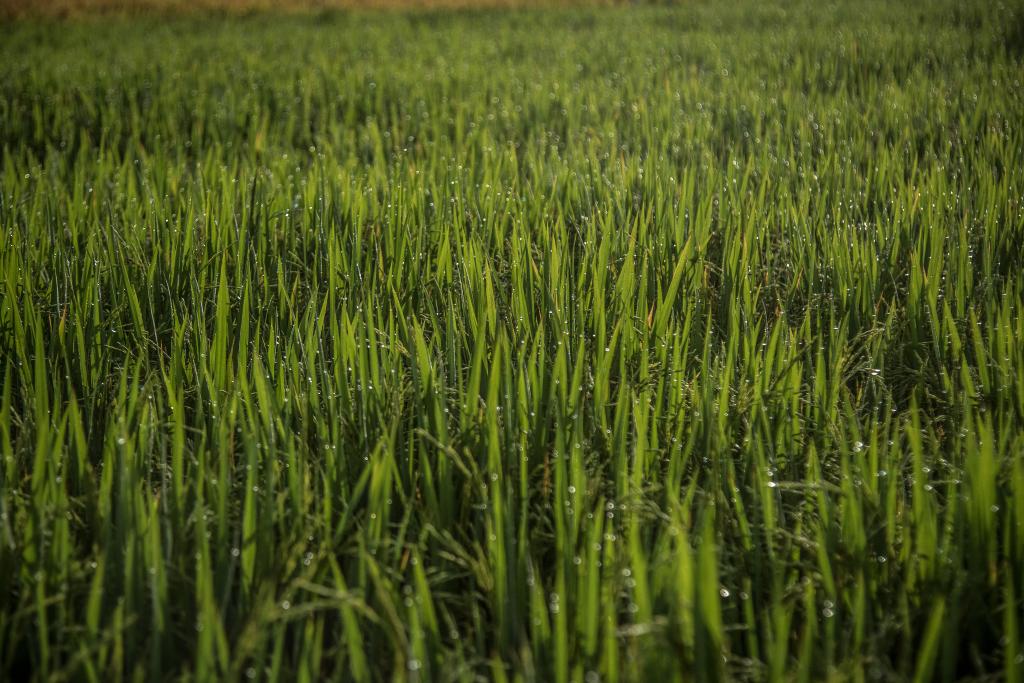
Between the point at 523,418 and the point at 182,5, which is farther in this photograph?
the point at 182,5

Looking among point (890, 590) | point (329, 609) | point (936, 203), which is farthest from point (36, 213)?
point (936, 203)

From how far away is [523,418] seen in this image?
1.23m

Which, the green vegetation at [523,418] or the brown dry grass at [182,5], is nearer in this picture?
the green vegetation at [523,418]

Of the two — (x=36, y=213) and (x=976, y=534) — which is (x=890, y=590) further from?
(x=36, y=213)

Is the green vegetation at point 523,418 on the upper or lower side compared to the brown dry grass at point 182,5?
lower

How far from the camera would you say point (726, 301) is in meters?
1.81

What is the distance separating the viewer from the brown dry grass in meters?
13.5

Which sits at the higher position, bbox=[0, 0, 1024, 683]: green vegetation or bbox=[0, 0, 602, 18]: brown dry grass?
bbox=[0, 0, 602, 18]: brown dry grass

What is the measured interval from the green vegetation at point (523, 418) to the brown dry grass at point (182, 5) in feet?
40.0

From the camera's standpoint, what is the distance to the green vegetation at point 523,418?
34.2 inches

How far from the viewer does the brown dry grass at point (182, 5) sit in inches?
533

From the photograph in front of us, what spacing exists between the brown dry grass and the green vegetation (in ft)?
40.0

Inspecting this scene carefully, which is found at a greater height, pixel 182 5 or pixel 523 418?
pixel 182 5

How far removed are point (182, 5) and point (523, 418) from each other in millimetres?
16028
